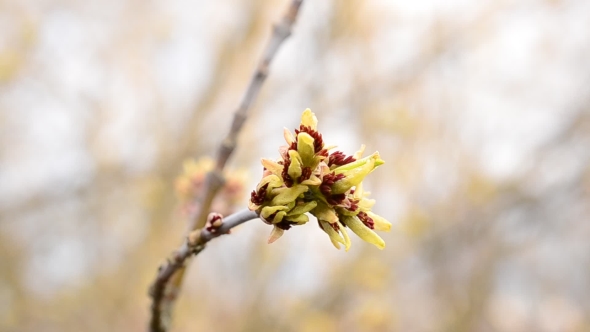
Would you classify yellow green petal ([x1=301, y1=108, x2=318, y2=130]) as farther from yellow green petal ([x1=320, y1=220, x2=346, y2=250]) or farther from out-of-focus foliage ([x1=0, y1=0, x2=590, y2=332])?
out-of-focus foliage ([x1=0, y1=0, x2=590, y2=332])

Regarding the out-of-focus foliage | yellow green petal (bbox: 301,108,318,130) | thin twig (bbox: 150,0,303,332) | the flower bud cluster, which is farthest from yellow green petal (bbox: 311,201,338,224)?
the out-of-focus foliage

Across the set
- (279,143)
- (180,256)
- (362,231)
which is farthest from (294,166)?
(279,143)

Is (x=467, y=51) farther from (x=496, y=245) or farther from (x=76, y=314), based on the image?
(x=76, y=314)

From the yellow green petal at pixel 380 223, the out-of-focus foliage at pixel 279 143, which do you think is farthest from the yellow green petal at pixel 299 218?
the out-of-focus foliage at pixel 279 143

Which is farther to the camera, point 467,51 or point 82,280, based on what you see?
point 82,280

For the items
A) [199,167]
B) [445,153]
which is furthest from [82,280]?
[199,167]

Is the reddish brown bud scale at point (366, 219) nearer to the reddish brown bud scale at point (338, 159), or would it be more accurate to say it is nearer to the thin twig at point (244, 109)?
the reddish brown bud scale at point (338, 159)

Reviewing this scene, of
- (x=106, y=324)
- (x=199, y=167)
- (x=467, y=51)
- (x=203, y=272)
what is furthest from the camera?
(x=203, y=272)
